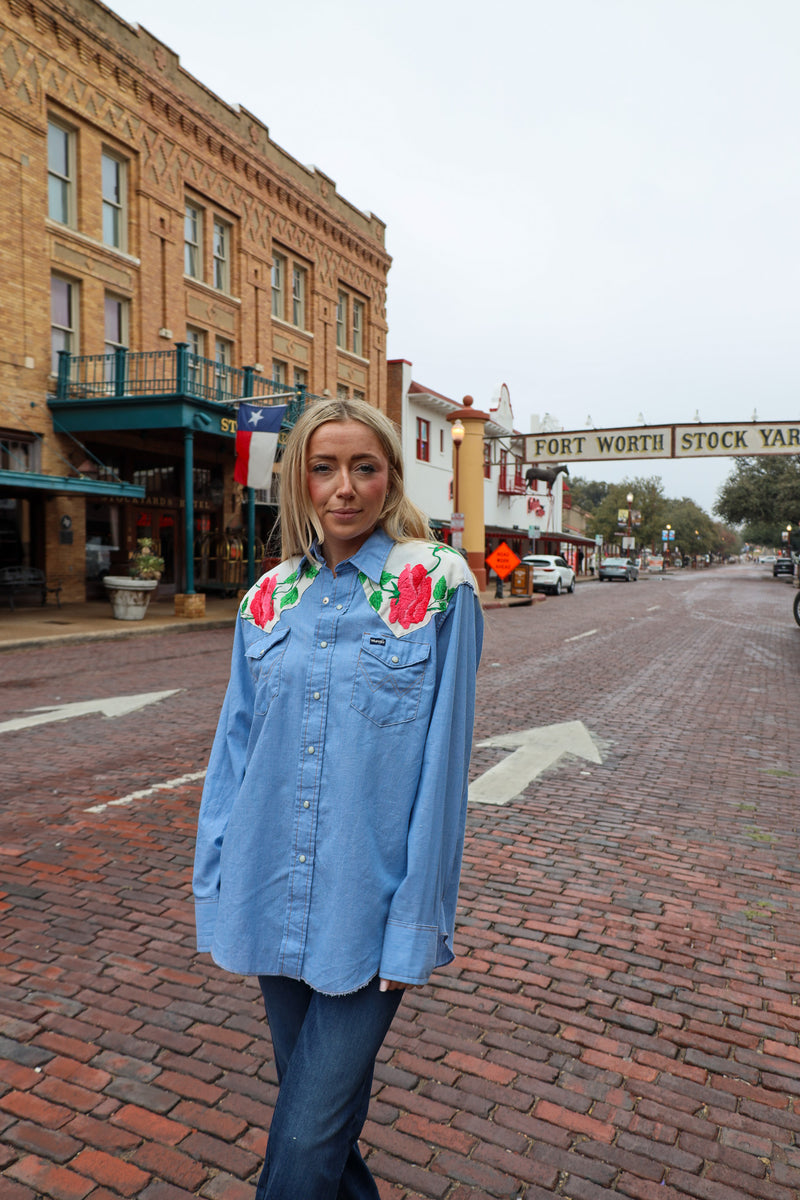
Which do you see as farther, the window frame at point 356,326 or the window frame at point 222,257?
the window frame at point 356,326

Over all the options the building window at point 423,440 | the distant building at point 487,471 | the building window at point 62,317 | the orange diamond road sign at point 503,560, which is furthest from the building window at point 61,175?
the building window at point 423,440

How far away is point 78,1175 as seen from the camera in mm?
2426

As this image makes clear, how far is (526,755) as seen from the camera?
739cm

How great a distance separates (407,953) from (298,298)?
28.9m

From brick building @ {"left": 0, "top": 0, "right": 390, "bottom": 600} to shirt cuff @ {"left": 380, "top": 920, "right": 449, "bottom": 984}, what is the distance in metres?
15.4

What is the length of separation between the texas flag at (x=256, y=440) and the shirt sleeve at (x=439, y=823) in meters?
16.5

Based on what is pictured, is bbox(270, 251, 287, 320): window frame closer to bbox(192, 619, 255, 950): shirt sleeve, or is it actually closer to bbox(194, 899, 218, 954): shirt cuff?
bbox(192, 619, 255, 950): shirt sleeve

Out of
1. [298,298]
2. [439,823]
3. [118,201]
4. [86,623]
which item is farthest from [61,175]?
[439,823]

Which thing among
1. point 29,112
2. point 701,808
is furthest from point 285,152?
point 701,808

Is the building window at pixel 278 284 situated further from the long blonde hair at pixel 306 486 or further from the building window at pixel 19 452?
the long blonde hair at pixel 306 486

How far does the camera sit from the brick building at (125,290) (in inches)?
704

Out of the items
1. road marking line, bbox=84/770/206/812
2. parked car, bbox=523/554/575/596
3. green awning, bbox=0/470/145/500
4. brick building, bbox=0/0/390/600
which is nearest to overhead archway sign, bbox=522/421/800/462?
parked car, bbox=523/554/575/596

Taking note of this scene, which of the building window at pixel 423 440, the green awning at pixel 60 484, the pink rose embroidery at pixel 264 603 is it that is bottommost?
the pink rose embroidery at pixel 264 603

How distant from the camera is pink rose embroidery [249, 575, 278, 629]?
2.02m
